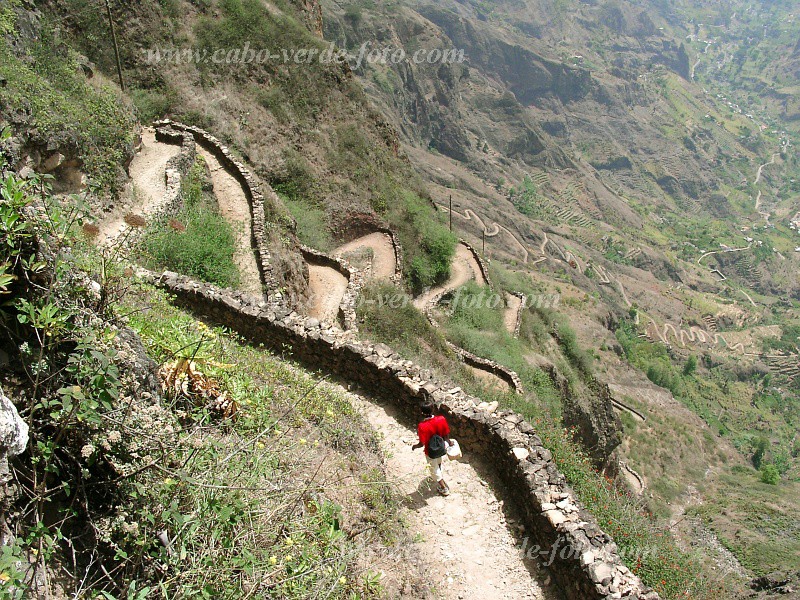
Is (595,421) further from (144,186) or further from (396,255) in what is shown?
(144,186)

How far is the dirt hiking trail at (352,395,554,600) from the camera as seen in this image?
7273mm

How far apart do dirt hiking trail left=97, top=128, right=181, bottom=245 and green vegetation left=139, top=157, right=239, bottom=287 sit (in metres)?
0.82

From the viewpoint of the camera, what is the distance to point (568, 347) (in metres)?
38.7

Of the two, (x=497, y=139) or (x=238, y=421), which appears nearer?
(x=238, y=421)

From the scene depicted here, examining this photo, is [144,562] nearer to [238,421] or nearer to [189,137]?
[238,421]

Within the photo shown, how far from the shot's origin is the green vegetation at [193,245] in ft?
47.4

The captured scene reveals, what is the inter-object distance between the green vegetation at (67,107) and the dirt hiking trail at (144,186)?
2.24 ft

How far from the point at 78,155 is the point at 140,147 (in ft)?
15.7

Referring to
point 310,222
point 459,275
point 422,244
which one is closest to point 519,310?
point 459,275

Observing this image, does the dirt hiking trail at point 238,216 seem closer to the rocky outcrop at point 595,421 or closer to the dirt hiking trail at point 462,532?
the dirt hiking trail at point 462,532

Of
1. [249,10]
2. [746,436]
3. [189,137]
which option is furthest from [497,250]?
[189,137]

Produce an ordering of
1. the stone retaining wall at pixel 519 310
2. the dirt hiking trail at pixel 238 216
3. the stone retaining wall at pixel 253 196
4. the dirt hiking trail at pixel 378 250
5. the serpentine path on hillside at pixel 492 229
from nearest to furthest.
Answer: the dirt hiking trail at pixel 238 216
the stone retaining wall at pixel 253 196
the dirt hiking trail at pixel 378 250
the stone retaining wall at pixel 519 310
the serpentine path on hillside at pixel 492 229

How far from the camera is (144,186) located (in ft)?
59.1

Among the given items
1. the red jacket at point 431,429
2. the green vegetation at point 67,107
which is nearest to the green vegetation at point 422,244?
the green vegetation at point 67,107
